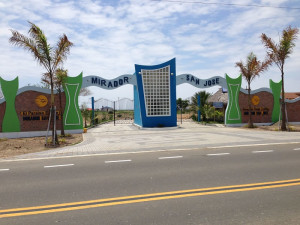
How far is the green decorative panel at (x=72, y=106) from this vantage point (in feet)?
63.4

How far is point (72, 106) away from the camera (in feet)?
63.9

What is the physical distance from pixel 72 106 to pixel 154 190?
51.1 feet

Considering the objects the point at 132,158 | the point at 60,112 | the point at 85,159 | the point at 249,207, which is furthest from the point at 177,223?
the point at 60,112

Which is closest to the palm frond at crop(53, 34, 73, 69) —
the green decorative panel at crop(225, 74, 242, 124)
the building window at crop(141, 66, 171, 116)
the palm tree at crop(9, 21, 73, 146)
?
the palm tree at crop(9, 21, 73, 146)

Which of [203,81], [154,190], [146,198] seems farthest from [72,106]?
[146,198]

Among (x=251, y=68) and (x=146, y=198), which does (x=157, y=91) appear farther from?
(x=146, y=198)

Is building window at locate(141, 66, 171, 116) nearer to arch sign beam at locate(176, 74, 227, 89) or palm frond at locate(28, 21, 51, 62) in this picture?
arch sign beam at locate(176, 74, 227, 89)

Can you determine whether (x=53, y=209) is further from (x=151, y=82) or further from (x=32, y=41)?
(x=151, y=82)

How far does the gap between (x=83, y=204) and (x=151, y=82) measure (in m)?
18.1

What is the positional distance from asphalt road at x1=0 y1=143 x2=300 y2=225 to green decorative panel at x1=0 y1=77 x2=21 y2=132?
10013mm

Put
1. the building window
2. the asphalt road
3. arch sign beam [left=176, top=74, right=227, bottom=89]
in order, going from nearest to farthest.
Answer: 1. the asphalt road
2. the building window
3. arch sign beam [left=176, top=74, right=227, bottom=89]

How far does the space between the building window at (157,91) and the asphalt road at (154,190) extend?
44.1ft

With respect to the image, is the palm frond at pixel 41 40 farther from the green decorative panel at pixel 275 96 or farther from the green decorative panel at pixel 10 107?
the green decorative panel at pixel 275 96

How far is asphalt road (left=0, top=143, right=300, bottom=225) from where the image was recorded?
4.16 m
